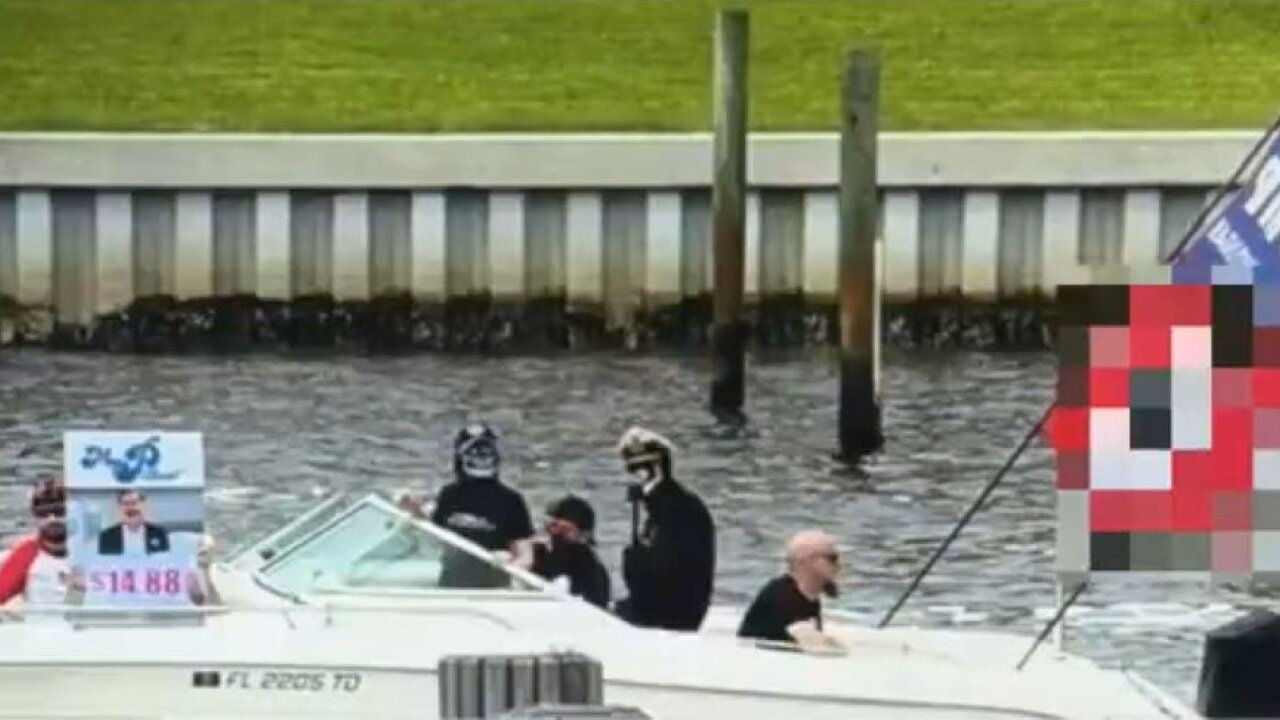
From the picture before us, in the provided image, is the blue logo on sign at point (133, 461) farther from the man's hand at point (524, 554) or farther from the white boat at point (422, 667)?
the man's hand at point (524, 554)

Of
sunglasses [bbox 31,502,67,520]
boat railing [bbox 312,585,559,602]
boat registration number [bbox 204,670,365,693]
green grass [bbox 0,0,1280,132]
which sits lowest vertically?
boat registration number [bbox 204,670,365,693]

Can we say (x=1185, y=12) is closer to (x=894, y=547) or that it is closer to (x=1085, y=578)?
(x=894, y=547)

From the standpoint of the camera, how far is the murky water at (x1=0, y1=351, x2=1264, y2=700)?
2566cm

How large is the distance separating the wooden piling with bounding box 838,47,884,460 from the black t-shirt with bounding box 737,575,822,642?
57.8 ft

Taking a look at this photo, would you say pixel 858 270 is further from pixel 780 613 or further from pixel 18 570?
pixel 18 570

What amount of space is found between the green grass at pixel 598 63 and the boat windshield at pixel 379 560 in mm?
25521

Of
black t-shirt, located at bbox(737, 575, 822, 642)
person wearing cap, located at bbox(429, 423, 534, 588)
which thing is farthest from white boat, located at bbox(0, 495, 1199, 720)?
person wearing cap, located at bbox(429, 423, 534, 588)

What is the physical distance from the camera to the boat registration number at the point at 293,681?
13914 millimetres

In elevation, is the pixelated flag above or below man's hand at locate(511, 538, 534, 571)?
above

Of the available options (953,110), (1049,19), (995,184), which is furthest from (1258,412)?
(1049,19)

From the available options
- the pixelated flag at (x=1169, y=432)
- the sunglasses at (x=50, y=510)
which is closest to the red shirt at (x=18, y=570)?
the sunglasses at (x=50, y=510)

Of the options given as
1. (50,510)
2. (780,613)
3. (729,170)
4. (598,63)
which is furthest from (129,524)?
(598,63)

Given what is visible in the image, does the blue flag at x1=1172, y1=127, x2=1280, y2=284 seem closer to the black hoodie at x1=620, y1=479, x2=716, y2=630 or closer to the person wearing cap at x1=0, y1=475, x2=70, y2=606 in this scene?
the black hoodie at x1=620, y1=479, x2=716, y2=630

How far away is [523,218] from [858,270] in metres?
5.64
